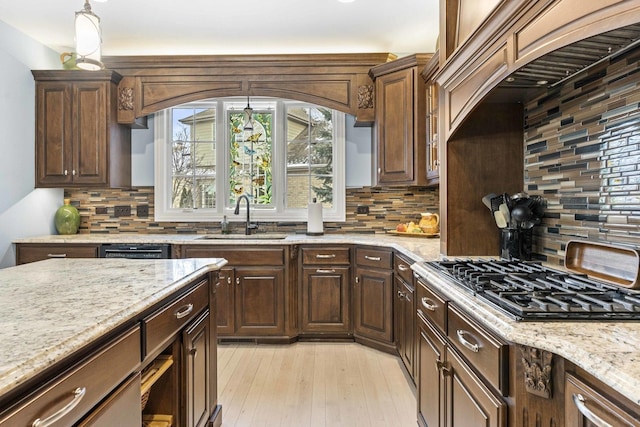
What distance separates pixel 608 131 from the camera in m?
1.51

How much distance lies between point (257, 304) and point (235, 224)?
1.01 meters

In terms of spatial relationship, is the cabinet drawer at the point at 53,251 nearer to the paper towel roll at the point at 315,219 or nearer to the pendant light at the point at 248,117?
the pendant light at the point at 248,117

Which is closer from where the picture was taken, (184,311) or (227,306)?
(184,311)

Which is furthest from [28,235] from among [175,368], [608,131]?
[608,131]

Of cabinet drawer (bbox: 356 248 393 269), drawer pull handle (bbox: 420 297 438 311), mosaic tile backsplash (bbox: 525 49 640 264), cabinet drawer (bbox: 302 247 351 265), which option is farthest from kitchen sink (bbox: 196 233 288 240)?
mosaic tile backsplash (bbox: 525 49 640 264)

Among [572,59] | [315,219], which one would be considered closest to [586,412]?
[572,59]

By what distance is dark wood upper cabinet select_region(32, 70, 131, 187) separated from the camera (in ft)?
11.6

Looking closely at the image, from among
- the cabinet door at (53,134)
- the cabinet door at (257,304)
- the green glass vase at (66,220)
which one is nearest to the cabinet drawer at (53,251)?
the green glass vase at (66,220)

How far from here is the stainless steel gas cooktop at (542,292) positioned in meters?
1.00

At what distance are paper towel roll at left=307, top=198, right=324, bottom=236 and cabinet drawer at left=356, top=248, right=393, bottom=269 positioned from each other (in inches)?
21.3

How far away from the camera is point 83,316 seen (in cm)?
100

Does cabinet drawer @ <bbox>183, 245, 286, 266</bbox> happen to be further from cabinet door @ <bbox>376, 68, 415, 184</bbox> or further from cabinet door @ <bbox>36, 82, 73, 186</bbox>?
cabinet door @ <bbox>36, 82, 73, 186</bbox>

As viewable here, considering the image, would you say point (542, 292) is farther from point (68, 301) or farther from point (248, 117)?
point (248, 117)

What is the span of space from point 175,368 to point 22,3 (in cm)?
322
